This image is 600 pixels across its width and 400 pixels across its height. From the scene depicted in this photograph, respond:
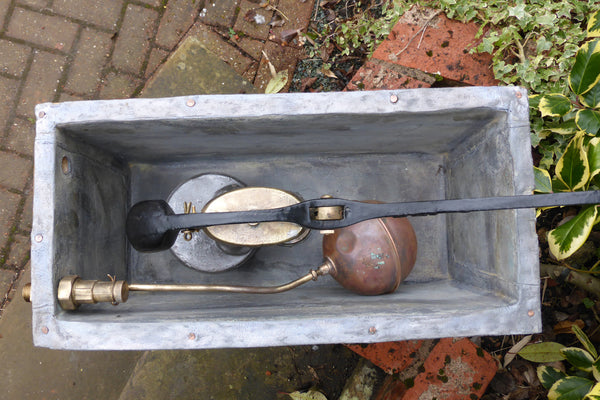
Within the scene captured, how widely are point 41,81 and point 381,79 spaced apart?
5.57 feet

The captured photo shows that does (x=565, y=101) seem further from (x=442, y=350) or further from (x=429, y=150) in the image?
(x=442, y=350)

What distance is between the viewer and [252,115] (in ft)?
4.02

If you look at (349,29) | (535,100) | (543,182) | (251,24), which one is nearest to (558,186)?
(543,182)

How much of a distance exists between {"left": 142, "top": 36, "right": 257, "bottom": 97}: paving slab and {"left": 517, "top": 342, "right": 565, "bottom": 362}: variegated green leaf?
1757 millimetres

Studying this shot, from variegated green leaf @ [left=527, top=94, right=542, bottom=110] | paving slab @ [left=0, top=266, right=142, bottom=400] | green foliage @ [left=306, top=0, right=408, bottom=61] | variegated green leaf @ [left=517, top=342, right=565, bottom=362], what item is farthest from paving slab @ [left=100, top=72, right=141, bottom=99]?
variegated green leaf @ [left=517, top=342, right=565, bottom=362]

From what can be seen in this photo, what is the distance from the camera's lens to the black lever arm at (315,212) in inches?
40.7

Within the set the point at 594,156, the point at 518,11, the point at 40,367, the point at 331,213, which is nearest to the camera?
the point at 331,213

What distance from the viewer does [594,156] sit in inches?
57.2

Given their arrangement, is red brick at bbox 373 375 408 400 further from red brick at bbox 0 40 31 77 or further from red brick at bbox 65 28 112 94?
red brick at bbox 0 40 31 77

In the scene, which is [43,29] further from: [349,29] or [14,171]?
[349,29]

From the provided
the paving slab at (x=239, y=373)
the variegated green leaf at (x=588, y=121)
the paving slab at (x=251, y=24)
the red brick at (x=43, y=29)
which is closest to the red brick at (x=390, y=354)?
the paving slab at (x=239, y=373)

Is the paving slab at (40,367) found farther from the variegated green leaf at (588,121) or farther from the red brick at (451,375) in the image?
the variegated green leaf at (588,121)

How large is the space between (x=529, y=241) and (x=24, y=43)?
8.01 feet

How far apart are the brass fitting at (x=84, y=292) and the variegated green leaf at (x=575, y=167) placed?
1.52m
